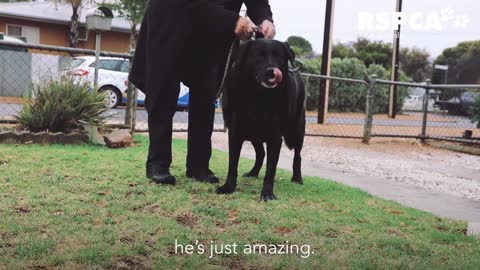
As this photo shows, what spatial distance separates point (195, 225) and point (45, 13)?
22934mm

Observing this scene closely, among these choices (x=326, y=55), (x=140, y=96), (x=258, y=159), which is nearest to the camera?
(x=258, y=159)

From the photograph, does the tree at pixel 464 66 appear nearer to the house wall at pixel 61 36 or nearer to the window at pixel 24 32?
the house wall at pixel 61 36

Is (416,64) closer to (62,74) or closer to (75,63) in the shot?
(75,63)

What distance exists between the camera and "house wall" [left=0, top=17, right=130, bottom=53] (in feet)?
76.9

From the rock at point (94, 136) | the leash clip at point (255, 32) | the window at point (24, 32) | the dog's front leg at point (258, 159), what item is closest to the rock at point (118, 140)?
the rock at point (94, 136)

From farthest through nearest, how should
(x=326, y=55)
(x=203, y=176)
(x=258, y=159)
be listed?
(x=326, y=55) < (x=258, y=159) < (x=203, y=176)

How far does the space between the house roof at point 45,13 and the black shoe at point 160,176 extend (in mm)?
20462

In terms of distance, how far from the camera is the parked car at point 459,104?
12198 millimetres

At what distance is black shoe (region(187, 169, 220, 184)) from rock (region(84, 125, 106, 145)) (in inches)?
102

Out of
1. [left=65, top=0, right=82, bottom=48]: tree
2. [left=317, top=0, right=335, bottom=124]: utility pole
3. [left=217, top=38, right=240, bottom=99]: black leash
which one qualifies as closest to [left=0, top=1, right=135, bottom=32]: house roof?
[left=65, top=0, right=82, bottom=48]: tree

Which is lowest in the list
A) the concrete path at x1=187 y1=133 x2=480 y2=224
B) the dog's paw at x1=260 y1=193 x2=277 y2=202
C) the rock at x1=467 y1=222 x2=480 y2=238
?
the concrete path at x1=187 y1=133 x2=480 y2=224

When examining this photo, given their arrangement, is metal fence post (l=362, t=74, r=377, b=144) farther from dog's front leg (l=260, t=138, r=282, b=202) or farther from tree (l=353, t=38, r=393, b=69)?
tree (l=353, t=38, r=393, b=69)

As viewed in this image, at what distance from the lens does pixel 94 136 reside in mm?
7020

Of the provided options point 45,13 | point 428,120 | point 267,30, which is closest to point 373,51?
point 45,13
